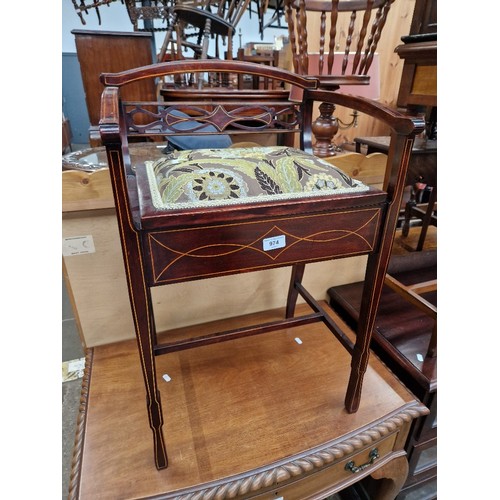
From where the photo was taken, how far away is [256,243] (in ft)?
1.66

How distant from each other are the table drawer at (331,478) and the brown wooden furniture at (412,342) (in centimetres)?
11

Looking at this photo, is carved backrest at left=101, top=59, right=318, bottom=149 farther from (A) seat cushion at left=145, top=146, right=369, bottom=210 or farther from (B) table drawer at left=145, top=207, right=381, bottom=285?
(B) table drawer at left=145, top=207, right=381, bottom=285

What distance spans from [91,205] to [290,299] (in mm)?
604

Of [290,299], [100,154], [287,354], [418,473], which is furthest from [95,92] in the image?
[418,473]

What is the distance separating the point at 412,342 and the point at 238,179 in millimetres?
710

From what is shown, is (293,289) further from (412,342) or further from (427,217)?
(427,217)

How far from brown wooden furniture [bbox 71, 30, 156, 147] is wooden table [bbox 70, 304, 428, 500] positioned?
1.34m

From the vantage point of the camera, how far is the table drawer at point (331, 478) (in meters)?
0.70

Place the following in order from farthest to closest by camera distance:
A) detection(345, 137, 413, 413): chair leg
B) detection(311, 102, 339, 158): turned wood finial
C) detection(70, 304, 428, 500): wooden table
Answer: detection(311, 102, 339, 158): turned wood finial < detection(70, 304, 428, 500): wooden table < detection(345, 137, 413, 413): chair leg

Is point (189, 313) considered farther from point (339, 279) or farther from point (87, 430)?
point (339, 279)

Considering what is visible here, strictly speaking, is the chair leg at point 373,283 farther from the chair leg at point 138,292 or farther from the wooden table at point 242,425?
the chair leg at point 138,292

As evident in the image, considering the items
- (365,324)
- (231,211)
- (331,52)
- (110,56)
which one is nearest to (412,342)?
(365,324)

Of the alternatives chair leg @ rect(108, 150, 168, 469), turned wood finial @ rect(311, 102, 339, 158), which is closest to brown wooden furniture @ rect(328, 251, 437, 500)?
turned wood finial @ rect(311, 102, 339, 158)

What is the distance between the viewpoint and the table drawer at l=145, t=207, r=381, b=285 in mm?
475
